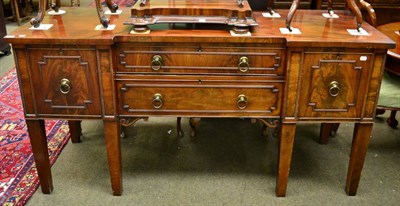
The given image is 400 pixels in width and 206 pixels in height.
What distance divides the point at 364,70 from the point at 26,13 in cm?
468

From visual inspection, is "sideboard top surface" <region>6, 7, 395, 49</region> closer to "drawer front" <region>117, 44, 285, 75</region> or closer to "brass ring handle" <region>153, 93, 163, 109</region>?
"drawer front" <region>117, 44, 285, 75</region>

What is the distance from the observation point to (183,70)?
5.74 ft

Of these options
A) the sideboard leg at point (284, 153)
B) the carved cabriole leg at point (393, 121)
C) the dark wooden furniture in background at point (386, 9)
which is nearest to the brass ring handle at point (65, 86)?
the sideboard leg at point (284, 153)

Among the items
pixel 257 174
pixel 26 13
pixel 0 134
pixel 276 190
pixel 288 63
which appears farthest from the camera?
pixel 26 13

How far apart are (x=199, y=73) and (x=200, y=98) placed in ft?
0.37

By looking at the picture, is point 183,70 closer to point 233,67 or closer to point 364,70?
point 233,67

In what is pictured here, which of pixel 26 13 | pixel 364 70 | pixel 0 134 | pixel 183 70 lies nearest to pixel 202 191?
pixel 183 70

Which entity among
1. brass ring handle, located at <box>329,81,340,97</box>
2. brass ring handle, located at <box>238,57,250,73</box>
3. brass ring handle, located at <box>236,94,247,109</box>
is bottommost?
brass ring handle, located at <box>236,94,247,109</box>

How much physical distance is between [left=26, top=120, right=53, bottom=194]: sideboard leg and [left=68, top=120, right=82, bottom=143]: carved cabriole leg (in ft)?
1.48

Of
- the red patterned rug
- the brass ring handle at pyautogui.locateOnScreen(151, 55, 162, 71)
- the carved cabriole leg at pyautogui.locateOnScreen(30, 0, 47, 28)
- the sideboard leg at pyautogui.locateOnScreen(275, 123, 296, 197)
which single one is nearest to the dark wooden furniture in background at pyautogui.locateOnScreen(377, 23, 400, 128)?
the sideboard leg at pyautogui.locateOnScreen(275, 123, 296, 197)

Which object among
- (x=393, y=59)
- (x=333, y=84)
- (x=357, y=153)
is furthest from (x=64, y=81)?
(x=393, y=59)

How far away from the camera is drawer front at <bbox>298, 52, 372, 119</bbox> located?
5.57 ft

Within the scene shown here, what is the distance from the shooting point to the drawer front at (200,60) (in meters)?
1.71

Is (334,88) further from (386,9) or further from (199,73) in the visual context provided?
(386,9)
